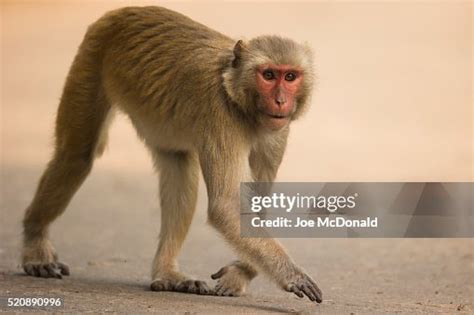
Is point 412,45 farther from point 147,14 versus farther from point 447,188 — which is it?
point 147,14

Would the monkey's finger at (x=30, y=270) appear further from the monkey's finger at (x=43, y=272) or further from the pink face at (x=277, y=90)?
the pink face at (x=277, y=90)

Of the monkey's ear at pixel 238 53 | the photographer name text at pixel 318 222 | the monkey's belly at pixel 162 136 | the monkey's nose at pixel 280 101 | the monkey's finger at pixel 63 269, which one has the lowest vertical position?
the monkey's finger at pixel 63 269

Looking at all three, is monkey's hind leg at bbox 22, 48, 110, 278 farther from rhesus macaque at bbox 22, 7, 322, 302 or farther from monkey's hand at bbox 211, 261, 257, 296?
monkey's hand at bbox 211, 261, 257, 296

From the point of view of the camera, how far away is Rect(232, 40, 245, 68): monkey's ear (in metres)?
7.09

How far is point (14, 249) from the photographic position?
9.02m

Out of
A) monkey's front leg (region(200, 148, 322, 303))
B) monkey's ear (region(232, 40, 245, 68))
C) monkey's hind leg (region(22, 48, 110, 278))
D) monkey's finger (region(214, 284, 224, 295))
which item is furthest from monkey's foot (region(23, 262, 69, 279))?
monkey's ear (region(232, 40, 245, 68))

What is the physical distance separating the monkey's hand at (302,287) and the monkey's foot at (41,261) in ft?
5.71

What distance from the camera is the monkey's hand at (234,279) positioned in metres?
7.39

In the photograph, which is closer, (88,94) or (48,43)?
(88,94)

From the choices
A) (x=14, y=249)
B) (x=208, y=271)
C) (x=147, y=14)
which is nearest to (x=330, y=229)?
(x=208, y=271)

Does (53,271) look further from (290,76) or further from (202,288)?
(290,76)

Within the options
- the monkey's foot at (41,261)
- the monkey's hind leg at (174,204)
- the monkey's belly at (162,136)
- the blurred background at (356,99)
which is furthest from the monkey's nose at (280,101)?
the monkey's foot at (41,261)

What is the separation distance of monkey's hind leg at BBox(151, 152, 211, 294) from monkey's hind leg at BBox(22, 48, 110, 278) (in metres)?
0.46

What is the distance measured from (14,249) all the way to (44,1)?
2.04 m
